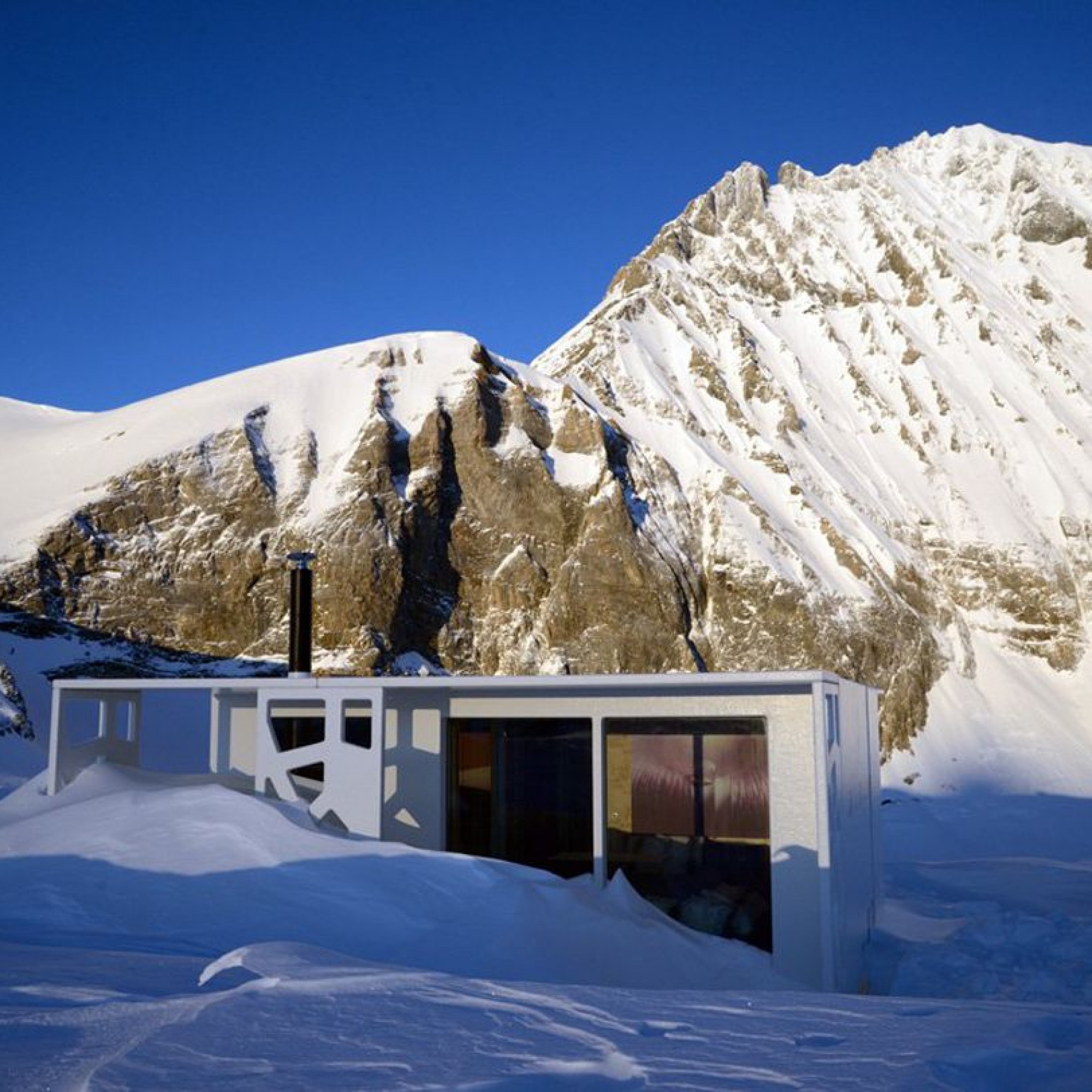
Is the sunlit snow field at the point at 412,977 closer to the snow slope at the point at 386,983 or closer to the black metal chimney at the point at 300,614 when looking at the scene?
the snow slope at the point at 386,983

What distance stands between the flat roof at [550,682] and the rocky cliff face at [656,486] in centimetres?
2560

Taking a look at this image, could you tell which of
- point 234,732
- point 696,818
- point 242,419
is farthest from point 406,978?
point 242,419

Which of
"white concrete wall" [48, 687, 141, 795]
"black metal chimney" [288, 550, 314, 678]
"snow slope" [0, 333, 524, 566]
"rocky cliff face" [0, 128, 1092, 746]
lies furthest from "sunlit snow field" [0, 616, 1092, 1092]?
"snow slope" [0, 333, 524, 566]

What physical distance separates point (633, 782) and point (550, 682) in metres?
1.55

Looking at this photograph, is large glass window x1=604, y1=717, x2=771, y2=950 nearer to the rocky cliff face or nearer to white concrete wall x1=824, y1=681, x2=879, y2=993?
white concrete wall x1=824, y1=681, x2=879, y2=993

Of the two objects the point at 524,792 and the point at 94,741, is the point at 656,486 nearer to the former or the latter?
the point at 94,741

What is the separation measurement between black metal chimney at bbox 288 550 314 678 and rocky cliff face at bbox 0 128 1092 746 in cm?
2272

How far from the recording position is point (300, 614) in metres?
15.8

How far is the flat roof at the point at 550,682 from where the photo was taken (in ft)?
36.0

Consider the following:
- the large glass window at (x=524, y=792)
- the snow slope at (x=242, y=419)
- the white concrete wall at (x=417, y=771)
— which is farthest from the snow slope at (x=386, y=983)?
the snow slope at (x=242, y=419)

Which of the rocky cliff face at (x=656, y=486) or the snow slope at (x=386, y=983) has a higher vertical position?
the rocky cliff face at (x=656, y=486)

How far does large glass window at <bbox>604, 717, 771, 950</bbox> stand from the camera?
37.4 ft

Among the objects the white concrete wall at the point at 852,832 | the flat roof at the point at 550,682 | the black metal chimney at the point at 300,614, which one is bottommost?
the white concrete wall at the point at 852,832

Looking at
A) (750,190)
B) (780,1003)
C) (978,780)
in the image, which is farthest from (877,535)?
(780,1003)
